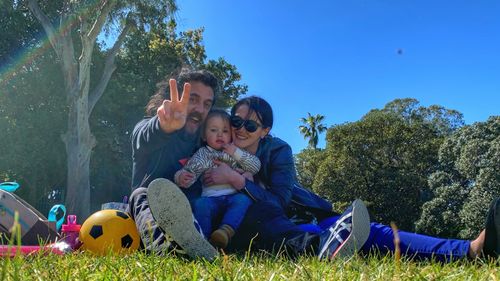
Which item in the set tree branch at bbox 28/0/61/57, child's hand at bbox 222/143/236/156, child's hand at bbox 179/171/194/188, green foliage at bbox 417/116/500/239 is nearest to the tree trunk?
tree branch at bbox 28/0/61/57

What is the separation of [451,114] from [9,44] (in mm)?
27860

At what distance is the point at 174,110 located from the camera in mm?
3463

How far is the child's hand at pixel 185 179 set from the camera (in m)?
3.58

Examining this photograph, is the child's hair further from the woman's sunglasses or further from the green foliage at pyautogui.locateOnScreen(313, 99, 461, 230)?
the green foliage at pyautogui.locateOnScreen(313, 99, 461, 230)

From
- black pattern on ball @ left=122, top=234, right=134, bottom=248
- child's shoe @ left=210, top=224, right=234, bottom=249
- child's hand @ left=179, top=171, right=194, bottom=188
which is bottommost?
black pattern on ball @ left=122, top=234, right=134, bottom=248

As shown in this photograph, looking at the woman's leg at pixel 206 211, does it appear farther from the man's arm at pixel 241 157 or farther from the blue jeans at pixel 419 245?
the blue jeans at pixel 419 245

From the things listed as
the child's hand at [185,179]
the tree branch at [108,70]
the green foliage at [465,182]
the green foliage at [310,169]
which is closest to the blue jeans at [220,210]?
the child's hand at [185,179]

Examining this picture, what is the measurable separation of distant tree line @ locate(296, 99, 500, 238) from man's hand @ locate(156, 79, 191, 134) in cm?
2061

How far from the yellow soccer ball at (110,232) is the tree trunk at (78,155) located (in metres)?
12.0

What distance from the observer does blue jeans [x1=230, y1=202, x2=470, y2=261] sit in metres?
2.77

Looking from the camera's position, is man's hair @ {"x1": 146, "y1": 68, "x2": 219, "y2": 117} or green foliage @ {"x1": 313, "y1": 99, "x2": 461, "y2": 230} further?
green foliage @ {"x1": 313, "y1": 99, "x2": 461, "y2": 230}

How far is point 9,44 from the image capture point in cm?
1834

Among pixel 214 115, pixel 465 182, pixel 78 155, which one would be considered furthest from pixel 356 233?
pixel 465 182

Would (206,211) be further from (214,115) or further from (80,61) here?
(80,61)
